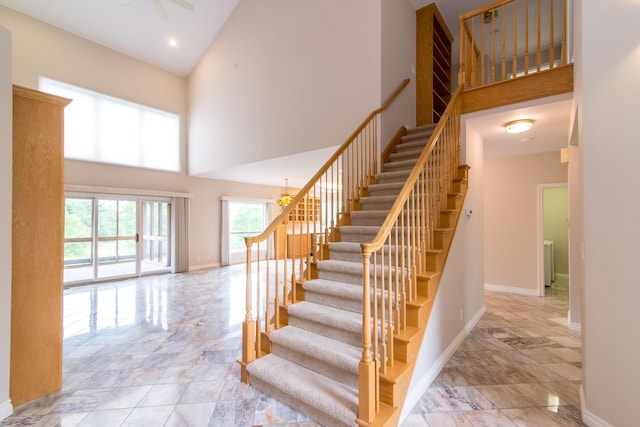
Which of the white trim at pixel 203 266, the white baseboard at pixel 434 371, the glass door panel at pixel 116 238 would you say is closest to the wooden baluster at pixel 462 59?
the white baseboard at pixel 434 371

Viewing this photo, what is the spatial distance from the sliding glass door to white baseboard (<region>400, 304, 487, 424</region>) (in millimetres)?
6567

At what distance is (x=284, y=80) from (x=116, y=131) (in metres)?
3.99

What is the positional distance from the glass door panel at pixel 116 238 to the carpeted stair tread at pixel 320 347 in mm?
5576

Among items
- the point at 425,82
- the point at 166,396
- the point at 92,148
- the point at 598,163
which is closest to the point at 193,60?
the point at 92,148

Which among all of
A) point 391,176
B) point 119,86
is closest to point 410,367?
point 391,176

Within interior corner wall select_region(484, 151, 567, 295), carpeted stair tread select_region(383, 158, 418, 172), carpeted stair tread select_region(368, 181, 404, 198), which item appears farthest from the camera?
interior corner wall select_region(484, 151, 567, 295)

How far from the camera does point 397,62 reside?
4.40 m

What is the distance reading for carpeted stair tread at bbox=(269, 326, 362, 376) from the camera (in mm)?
1962

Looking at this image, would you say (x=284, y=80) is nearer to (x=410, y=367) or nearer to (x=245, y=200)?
(x=245, y=200)

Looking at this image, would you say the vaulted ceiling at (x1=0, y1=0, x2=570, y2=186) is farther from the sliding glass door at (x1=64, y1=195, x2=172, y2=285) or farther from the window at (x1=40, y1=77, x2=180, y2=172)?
the sliding glass door at (x1=64, y1=195, x2=172, y2=285)

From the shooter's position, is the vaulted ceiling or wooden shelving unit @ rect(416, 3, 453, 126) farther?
A: wooden shelving unit @ rect(416, 3, 453, 126)

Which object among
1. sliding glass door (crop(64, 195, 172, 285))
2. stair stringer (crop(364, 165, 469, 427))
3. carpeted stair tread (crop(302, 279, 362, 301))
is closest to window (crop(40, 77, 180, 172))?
sliding glass door (crop(64, 195, 172, 285))

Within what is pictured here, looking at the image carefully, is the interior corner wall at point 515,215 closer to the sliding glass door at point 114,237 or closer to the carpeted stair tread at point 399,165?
the carpeted stair tread at point 399,165

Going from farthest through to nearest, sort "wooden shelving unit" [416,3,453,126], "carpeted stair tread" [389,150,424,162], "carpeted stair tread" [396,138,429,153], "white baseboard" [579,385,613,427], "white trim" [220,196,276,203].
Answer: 1. "white trim" [220,196,276,203]
2. "wooden shelving unit" [416,3,453,126]
3. "carpeted stair tread" [396,138,429,153]
4. "carpeted stair tread" [389,150,424,162]
5. "white baseboard" [579,385,613,427]
